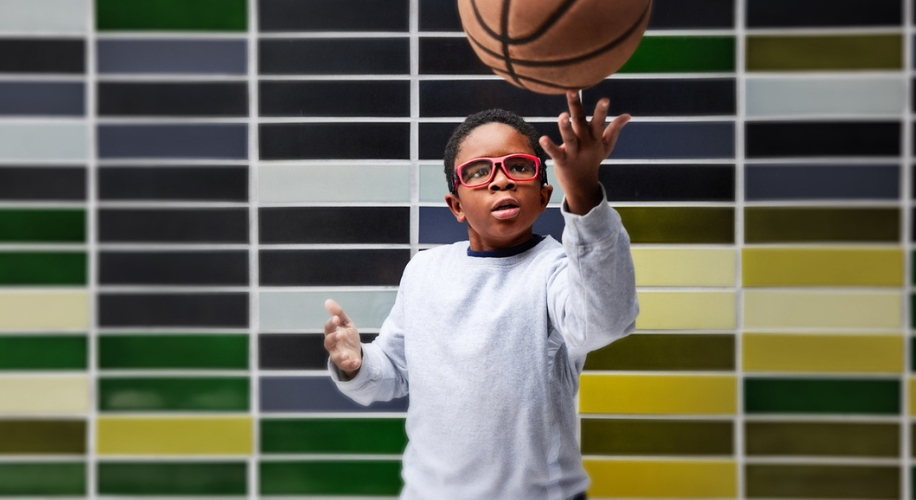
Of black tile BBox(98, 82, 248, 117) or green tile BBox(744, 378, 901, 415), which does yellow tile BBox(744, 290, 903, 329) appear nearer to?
green tile BBox(744, 378, 901, 415)

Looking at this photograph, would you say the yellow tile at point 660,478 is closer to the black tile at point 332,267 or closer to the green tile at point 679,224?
the green tile at point 679,224

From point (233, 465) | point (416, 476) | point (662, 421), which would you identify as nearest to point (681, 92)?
point (662, 421)

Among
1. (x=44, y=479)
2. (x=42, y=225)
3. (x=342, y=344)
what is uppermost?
(x=42, y=225)

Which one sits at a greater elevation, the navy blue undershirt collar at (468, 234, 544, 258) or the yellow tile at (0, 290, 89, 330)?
the navy blue undershirt collar at (468, 234, 544, 258)

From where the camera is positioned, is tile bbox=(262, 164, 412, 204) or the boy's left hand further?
tile bbox=(262, 164, 412, 204)

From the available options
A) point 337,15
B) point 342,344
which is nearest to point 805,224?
point 342,344

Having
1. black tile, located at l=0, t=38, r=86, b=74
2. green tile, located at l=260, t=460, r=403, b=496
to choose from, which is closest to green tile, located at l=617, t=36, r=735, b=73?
green tile, located at l=260, t=460, r=403, b=496

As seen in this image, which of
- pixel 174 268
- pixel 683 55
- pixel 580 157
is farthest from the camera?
pixel 174 268

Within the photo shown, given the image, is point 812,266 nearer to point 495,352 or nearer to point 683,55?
point 683,55

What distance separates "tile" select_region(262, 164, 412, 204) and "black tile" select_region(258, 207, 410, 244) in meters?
0.03

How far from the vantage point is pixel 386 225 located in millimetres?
1925

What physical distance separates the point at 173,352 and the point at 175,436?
10.6 inches

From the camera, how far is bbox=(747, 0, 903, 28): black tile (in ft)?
6.23

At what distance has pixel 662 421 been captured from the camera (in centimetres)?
194
